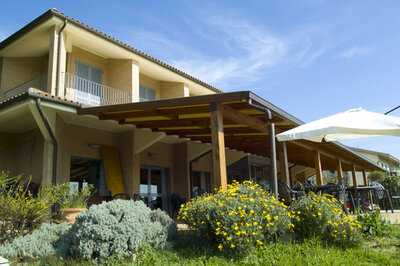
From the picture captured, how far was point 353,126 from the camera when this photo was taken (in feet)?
24.9

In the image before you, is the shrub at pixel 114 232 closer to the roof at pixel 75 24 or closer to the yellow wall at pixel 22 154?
the yellow wall at pixel 22 154

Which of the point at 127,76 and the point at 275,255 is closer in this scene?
the point at 275,255

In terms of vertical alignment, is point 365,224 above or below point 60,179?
below

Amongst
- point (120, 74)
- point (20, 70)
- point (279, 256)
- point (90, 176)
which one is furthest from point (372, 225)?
point (20, 70)

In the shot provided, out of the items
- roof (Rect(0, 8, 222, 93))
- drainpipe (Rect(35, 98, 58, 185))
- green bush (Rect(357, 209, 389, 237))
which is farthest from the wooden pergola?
roof (Rect(0, 8, 222, 93))

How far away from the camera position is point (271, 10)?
9.91m

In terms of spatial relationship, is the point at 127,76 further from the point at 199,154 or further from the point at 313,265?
the point at 313,265

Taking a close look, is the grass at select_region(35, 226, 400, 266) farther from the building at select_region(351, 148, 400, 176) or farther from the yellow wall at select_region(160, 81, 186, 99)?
the building at select_region(351, 148, 400, 176)

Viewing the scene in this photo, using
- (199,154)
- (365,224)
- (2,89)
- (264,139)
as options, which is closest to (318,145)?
(264,139)

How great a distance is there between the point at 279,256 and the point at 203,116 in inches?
207

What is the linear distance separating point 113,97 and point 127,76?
1021mm

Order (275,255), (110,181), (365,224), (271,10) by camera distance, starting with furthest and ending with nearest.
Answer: (110,181), (271,10), (365,224), (275,255)

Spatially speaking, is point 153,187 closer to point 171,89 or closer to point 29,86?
point 171,89

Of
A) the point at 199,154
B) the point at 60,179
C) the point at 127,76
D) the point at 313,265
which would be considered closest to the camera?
the point at 313,265
